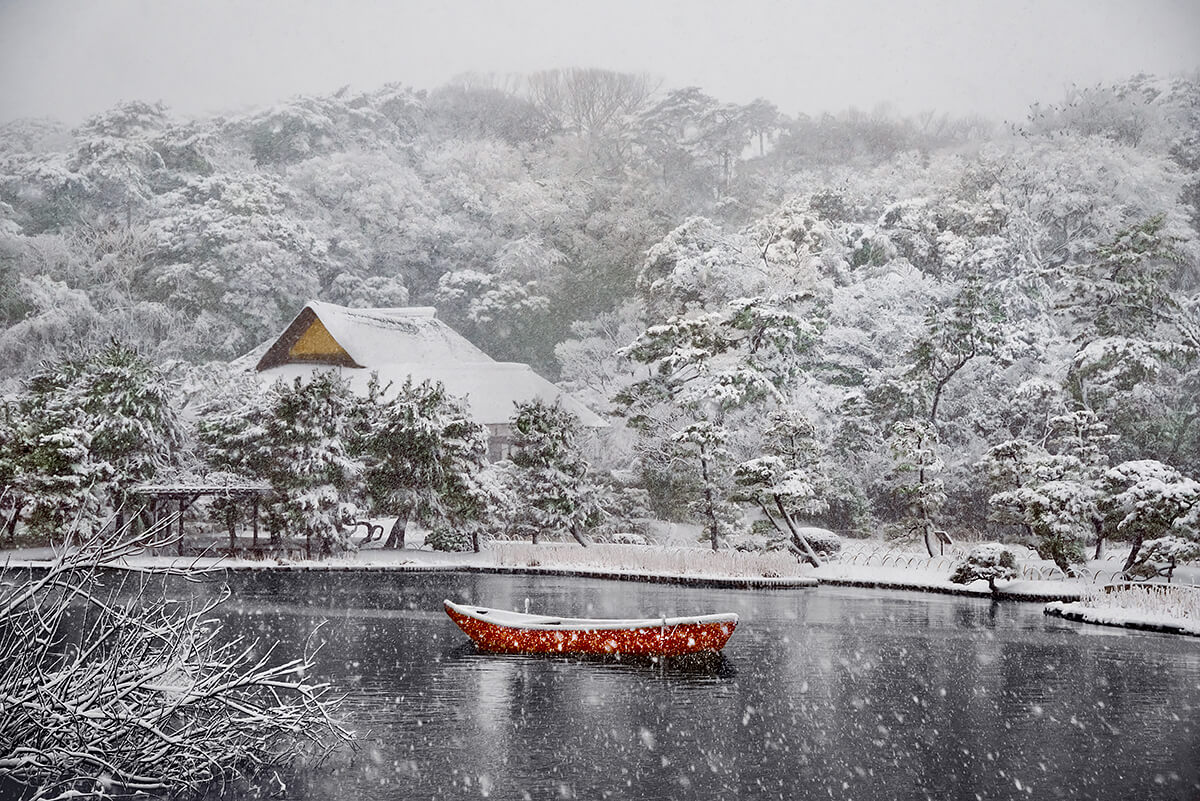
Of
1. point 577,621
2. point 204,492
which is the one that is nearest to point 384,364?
point 204,492

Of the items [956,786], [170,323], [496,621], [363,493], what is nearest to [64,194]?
[170,323]

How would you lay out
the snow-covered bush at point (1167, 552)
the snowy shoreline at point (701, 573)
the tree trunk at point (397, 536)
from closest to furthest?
the snow-covered bush at point (1167, 552) → the snowy shoreline at point (701, 573) → the tree trunk at point (397, 536)

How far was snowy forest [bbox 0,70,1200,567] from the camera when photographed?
2005 centimetres

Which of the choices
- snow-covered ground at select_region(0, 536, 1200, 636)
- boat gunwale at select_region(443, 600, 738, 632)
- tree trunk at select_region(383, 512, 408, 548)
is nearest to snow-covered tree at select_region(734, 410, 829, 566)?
snow-covered ground at select_region(0, 536, 1200, 636)

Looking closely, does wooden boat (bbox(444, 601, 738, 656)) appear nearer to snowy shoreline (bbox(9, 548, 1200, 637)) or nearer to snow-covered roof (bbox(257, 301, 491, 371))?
snowy shoreline (bbox(9, 548, 1200, 637))

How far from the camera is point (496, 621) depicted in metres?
10.8

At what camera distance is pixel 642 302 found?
3166cm

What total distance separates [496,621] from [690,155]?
3162 centimetres

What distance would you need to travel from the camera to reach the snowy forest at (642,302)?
2005cm

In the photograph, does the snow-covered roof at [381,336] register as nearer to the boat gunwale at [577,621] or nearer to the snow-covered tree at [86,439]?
the snow-covered tree at [86,439]

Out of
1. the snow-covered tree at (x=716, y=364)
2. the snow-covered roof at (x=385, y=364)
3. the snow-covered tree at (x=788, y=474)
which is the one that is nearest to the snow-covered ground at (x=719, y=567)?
the snow-covered tree at (x=788, y=474)

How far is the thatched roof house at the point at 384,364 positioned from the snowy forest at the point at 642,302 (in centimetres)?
182

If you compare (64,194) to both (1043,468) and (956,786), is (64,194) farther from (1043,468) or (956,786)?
(956,786)

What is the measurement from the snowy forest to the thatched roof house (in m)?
1.82
